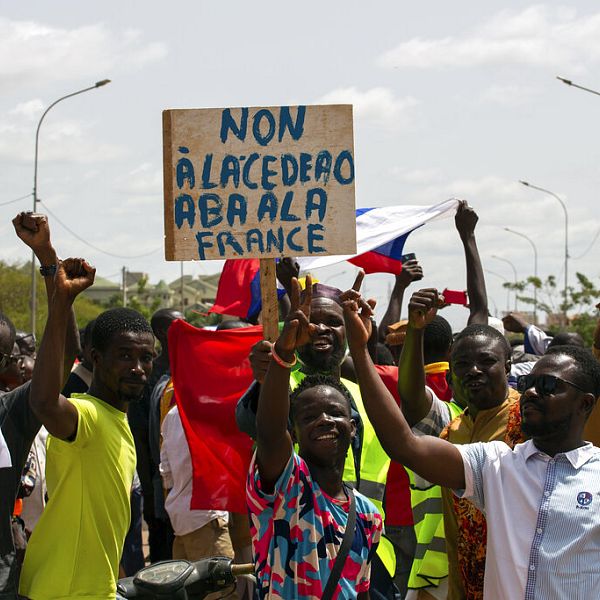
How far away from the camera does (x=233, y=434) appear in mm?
7219

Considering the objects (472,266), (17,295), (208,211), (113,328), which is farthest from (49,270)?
(17,295)

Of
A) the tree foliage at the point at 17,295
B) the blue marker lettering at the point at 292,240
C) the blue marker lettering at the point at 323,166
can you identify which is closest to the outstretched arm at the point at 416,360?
the blue marker lettering at the point at 292,240

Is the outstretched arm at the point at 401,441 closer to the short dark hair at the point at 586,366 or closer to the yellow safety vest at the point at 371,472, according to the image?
the short dark hair at the point at 586,366

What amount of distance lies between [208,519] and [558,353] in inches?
150

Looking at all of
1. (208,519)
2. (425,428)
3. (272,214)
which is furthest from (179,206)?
(208,519)

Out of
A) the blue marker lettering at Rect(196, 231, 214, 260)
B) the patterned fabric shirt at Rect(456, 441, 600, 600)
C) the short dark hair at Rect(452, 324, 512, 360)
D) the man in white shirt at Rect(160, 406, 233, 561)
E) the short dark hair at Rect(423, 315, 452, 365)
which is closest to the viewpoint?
the patterned fabric shirt at Rect(456, 441, 600, 600)

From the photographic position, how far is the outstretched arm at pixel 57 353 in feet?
13.6

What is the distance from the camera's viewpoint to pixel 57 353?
4156mm

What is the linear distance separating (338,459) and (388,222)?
4.27m

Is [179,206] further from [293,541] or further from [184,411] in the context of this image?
[184,411]

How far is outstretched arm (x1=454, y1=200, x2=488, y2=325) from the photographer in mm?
6590

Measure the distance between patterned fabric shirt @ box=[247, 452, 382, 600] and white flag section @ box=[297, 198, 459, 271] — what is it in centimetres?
375

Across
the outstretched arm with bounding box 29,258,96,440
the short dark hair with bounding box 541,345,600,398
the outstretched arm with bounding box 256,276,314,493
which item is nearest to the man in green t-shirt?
the outstretched arm with bounding box 29,258,96,440

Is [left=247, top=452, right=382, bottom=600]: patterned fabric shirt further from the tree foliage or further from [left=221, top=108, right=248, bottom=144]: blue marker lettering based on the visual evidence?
the tree foliage
